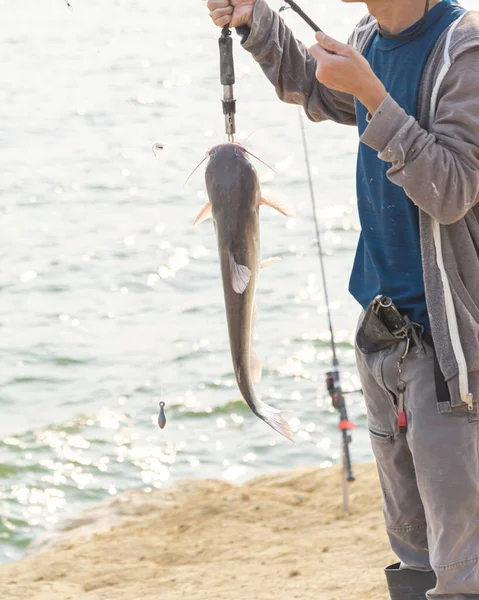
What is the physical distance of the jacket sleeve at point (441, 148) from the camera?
9.00 feet

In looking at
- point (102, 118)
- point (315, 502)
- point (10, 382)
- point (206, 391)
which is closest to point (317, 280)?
point (206, 391)

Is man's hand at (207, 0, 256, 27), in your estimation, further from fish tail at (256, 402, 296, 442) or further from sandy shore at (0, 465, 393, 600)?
sandy shore at (0, 465, 393, 600)

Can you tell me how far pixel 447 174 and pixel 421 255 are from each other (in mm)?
337

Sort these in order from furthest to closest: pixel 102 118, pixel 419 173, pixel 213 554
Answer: pixel 102 118
pixel 213 554
pixel 419 173

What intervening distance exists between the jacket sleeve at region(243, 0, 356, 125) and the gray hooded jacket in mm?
239

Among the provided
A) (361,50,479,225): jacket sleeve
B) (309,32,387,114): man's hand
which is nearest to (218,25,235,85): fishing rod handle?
(309,32,387,114): man's hand

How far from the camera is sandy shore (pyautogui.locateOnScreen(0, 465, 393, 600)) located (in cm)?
505

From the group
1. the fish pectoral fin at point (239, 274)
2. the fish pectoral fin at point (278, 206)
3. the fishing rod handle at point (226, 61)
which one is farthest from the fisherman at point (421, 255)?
the fish pectoral fin at point (239, 274)

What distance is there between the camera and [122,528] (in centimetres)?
633

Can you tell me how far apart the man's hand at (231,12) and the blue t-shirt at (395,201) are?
405mm

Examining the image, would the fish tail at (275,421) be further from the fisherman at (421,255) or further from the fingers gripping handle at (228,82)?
the fingers gripping handle at (228,82)

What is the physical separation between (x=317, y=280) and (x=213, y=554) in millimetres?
4993

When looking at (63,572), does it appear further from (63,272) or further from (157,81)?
(157,81)

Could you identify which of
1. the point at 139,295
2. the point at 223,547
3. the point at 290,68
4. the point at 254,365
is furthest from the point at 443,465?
the point at 139,295
